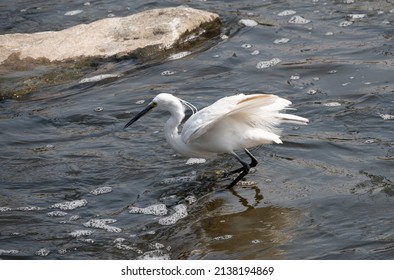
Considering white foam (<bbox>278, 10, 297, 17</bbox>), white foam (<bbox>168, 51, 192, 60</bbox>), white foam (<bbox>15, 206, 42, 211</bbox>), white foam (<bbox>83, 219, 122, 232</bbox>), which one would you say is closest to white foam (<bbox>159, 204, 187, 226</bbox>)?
white foam (<bbox>83, 219, 122, 232</bbox>)

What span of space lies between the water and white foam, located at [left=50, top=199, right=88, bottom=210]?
2 cm

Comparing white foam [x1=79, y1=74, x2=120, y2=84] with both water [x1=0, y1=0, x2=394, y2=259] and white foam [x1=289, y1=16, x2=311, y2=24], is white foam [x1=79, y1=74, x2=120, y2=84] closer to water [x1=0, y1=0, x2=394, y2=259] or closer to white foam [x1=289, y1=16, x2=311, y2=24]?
water [x1=0, y1=0, x2=394, y2=259]

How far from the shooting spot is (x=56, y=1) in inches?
487

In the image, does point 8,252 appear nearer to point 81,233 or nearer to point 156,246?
point 81,233

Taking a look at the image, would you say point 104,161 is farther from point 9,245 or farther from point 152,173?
point 9,245

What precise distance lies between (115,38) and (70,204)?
386 cm

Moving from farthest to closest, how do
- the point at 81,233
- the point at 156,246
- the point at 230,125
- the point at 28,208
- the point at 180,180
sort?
the point at 180,180 < the point at 230,125 < the point at 28,208 < the point at 81,233 < the point at 156,246

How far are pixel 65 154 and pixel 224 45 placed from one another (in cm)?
332

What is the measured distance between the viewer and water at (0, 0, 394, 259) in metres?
5.48

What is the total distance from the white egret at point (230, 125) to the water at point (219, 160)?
13.6 inches

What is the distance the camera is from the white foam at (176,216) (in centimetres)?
582

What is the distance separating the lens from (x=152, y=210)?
6035 mm

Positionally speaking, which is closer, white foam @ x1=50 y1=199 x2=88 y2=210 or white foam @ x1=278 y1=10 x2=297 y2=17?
white foam @ x1=50 y1=199 x2=88 y2=210

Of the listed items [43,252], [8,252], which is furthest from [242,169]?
[8,252]
